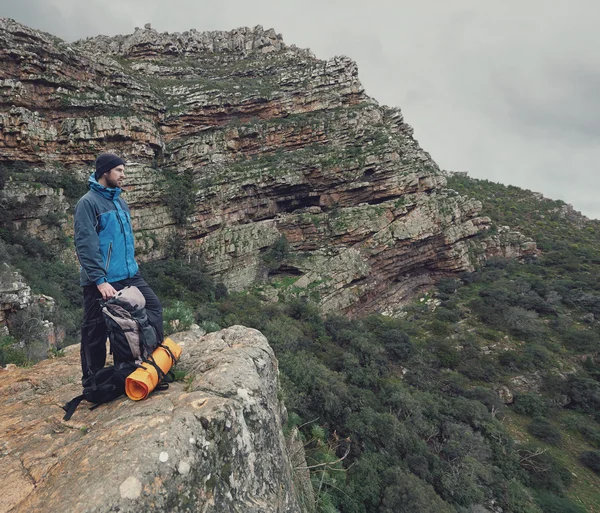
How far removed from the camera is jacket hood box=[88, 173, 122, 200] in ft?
9.43

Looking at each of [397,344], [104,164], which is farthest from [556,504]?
[104,164]

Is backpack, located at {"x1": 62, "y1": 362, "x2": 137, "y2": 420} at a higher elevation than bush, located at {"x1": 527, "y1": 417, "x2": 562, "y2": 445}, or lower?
higher

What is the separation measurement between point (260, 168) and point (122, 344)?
1042 inches

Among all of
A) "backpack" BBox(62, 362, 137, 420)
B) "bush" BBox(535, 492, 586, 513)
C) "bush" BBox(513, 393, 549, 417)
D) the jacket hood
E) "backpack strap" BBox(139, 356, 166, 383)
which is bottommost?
"bush" BBox(535, 492, 586, 513)

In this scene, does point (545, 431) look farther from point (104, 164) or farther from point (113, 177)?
point (104, 164)

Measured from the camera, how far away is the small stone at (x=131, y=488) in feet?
5.16

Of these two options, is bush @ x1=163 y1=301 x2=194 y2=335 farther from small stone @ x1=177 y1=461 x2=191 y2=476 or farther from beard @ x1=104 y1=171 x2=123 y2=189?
small stone @ x1=177 y1=461 x2=191 y2=476

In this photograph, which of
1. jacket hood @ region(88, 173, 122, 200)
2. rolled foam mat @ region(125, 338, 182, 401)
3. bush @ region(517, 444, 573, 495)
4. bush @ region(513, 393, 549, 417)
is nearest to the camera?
rolled foam mat @ region(125, 338, 182, 401)

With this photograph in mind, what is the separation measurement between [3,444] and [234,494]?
2044 mm

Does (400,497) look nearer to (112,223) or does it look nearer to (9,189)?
(112,223)

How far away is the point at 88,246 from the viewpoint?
8.66 feet

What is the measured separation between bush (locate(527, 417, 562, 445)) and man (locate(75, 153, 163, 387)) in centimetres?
1791

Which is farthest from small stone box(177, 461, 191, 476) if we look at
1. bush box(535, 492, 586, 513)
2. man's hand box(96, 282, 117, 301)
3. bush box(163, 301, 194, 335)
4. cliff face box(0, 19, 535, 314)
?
cliff face box(0, 19, 535, 314)

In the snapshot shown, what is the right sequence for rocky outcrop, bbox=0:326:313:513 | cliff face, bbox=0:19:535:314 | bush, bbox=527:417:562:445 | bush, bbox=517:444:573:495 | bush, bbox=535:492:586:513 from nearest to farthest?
rocky outcrop, bbox=0:326:313:513
bush, bbox=535:492:586:513
bush, bbox=517:444:573:495
bush, bbox=527:417:562:445
cliff face, bbox=0:19:535:314
